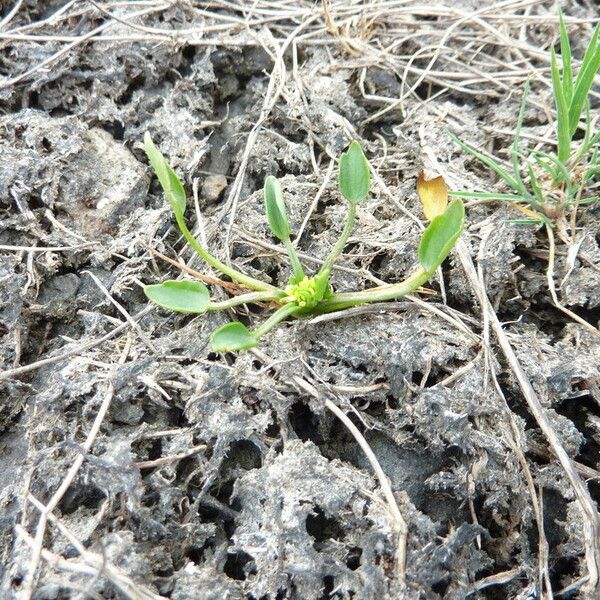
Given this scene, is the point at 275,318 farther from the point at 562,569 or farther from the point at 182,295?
the point at 562,569

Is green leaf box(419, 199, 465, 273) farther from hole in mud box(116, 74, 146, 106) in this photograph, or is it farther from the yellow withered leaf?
hole in mud box(116, 74, 146, 106)

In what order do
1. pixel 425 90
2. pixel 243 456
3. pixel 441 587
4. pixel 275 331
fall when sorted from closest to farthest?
pixel 441 587
pixel 243 456
pixel 275 331
pixel 425 90

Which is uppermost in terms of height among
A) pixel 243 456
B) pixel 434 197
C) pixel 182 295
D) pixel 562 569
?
pixel 434 197

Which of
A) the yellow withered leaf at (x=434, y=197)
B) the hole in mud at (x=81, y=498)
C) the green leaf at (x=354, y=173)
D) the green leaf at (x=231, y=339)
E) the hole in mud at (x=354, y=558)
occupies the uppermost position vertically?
the green leaf at (x=354, y=173)

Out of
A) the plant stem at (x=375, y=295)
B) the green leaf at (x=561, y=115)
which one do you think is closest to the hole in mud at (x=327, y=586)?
the plant stem at (x=375, y=295)

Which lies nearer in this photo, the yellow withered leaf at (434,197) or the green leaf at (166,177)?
the green leaf at (166,177)

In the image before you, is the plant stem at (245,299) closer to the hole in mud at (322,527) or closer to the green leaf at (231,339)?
the green leaf at (231,339)

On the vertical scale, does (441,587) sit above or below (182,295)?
below

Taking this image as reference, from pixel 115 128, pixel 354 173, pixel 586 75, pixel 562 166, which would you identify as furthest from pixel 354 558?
pixel 115 128
